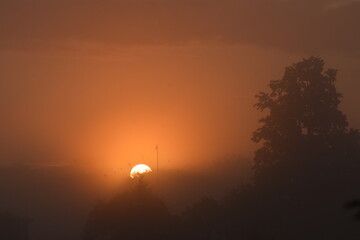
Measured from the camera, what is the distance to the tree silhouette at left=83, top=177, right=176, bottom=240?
43531 mm

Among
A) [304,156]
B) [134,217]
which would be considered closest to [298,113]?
[304,156]

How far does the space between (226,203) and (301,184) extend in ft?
17.3

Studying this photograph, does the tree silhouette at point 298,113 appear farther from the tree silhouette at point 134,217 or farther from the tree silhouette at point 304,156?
the tree silhouette at point 134,217

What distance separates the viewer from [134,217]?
145 feet

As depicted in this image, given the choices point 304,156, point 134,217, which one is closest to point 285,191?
point 304,156

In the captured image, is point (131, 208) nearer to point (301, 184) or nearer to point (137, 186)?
point (137, 186)

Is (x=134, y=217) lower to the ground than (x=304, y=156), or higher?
lower

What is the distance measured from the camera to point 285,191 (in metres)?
48.3

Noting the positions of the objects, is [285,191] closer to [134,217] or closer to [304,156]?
[304,156]

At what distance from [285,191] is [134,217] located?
35.3 feet

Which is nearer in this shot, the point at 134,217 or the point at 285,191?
the point at 134,217

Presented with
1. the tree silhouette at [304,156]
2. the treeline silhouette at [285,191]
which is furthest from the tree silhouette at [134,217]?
the tree silhouette at [304,156]

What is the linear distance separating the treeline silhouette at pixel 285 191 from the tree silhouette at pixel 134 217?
0.06 m

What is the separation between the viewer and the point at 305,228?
149ft
